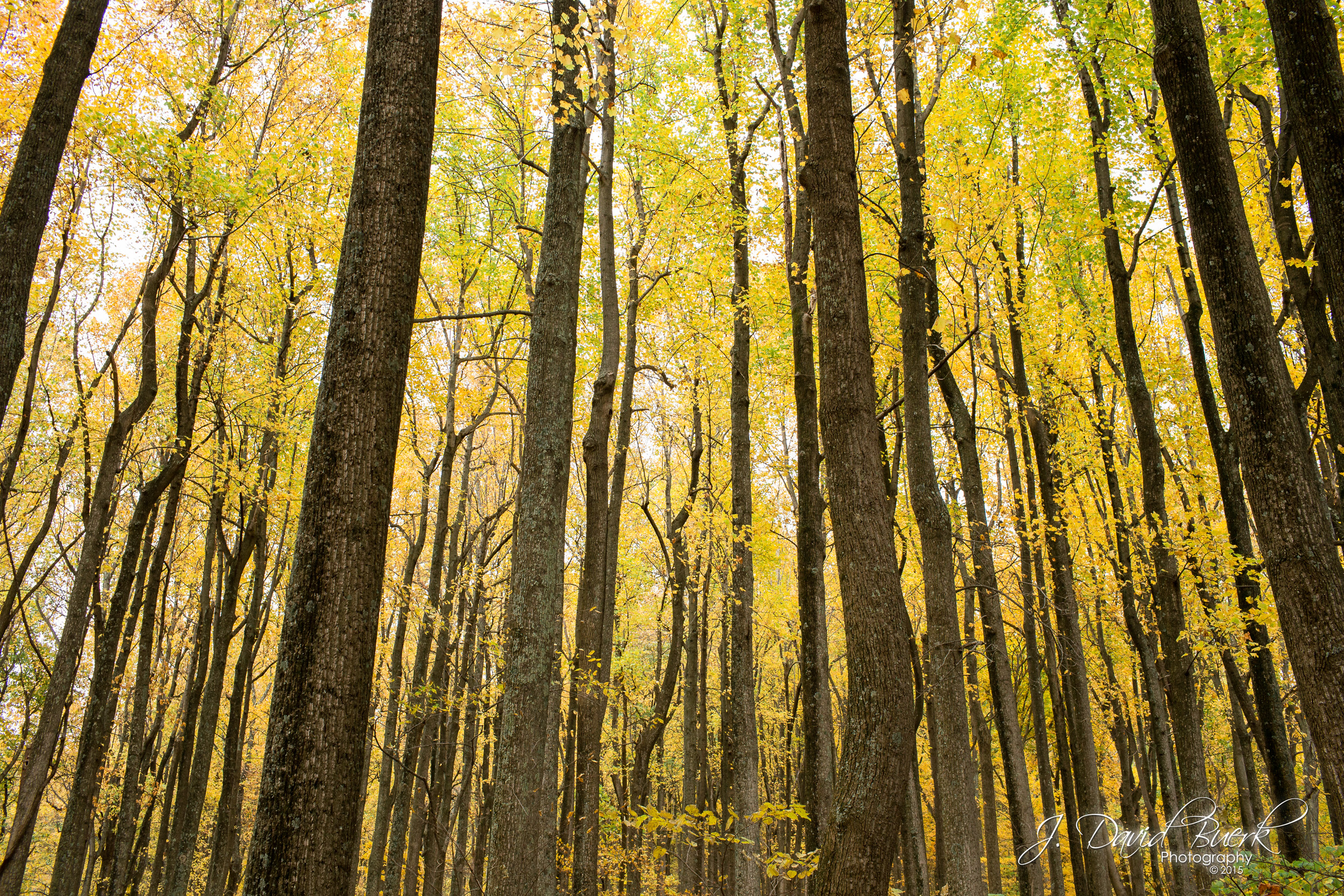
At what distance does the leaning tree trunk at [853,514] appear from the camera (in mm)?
3385

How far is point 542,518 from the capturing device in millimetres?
5457

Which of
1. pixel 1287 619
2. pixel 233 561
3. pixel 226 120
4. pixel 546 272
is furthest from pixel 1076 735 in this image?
pixel 226 120

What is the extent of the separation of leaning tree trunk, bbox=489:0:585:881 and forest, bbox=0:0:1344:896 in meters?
0.04

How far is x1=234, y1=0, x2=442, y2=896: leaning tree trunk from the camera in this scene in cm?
266

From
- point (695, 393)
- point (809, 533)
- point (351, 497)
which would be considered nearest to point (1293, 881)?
point (809, 533)

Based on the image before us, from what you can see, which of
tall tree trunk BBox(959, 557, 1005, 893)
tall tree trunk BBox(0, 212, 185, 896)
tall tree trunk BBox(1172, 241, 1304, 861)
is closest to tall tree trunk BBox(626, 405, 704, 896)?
tall tree trunk BBox(959, 557, 1005, 893)

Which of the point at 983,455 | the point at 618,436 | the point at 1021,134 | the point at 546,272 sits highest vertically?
the point at 1021,134

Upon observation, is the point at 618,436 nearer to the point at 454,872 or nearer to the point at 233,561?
the point at 233,561

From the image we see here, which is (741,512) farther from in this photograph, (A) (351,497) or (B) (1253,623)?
(A) (351,497)

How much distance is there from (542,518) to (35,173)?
428 cm

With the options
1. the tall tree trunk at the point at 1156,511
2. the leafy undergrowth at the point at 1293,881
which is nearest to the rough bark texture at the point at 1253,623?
the tall tree trunk at the point at 1156,511

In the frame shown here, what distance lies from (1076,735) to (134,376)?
1964 cm

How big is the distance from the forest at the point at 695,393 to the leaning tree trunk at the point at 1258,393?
26 millimetres

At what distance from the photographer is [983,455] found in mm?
18547
